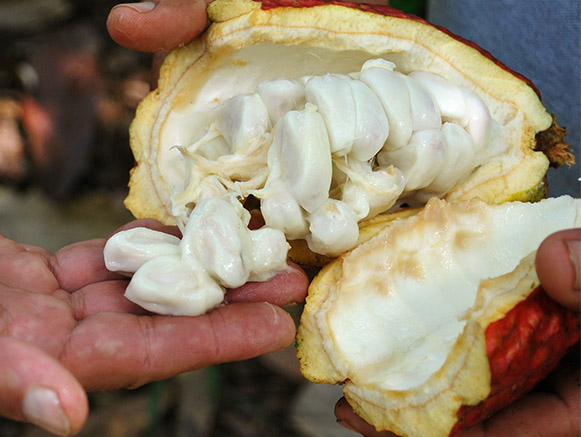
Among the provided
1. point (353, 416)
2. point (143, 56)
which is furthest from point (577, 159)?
point (143, 56)

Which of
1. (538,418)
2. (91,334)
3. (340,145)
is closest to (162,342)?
(91,334)

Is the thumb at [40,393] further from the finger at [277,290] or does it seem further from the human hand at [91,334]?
the finger at [277,290]

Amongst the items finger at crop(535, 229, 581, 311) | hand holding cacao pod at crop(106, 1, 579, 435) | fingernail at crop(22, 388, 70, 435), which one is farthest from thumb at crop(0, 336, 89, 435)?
finger at crop(535, 229, 581, 311)

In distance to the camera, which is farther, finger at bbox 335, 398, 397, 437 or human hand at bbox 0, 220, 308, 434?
finger at bbox 335, 398, 397, 437

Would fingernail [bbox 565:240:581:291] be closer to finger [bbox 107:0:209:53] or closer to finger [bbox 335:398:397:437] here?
finger [bbox 335:398:397:437]

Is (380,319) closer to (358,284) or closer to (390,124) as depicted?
(358,284)

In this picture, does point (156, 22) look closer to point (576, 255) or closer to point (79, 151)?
point (576, 255)
